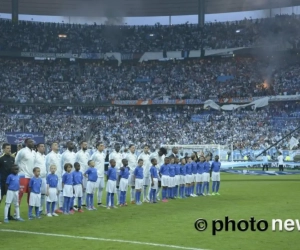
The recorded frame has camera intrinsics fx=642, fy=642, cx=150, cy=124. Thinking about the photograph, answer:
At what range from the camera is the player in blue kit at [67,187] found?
1808cm

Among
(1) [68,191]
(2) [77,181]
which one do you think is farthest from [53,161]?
(1) [68,191]

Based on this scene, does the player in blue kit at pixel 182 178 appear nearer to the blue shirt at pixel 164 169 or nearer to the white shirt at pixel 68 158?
the blue shirt at pixel 164 169

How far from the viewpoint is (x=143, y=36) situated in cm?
6906

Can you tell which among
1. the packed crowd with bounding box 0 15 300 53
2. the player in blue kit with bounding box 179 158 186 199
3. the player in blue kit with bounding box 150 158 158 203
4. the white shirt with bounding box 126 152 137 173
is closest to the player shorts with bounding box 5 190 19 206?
the player in blue kit with bounding box 150 158 158 203

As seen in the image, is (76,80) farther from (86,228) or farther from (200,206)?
(86,228)

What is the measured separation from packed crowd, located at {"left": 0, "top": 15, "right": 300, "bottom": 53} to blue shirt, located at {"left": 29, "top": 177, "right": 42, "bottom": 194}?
48.1m

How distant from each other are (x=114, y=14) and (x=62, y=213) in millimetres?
52631

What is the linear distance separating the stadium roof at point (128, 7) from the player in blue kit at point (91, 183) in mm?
48236

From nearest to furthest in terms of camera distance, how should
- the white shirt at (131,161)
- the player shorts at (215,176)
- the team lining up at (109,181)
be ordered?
the team lining up at (109,181) → the white shirt at (131,161) → the player shorts at (215,176)

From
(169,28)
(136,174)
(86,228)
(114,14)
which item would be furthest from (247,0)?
(86,228)

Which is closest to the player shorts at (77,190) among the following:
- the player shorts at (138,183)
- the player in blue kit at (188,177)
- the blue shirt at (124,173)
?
the blue shirt at (124,173)

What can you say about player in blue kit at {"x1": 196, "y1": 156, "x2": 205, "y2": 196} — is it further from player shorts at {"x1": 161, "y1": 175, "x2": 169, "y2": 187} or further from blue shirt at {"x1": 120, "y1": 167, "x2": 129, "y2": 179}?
blue shirt at {"x1": 120, "y1": 167, "x2": 129, "y2": 179}

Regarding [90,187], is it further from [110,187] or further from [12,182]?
[12,182]

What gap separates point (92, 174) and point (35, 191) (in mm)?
3048
